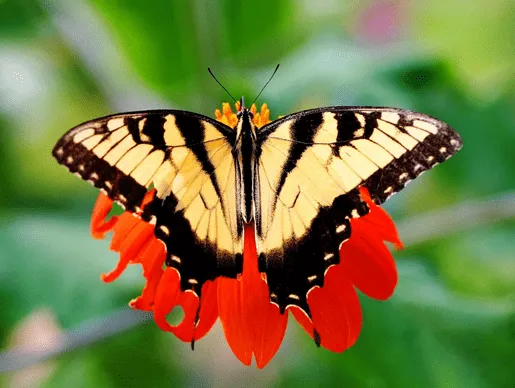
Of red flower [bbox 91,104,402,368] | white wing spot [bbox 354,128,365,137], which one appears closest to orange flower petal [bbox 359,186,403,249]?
red flower [bbox 91,104,402,368]

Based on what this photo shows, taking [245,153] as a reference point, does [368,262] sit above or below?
below

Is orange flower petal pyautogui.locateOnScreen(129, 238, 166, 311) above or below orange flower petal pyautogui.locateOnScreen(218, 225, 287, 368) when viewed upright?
above

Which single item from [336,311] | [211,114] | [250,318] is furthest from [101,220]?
[211,114]

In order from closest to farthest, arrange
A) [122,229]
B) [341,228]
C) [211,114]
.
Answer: [341,228] < [122,229] < [211,114]

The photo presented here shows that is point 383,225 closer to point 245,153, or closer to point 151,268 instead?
point 245,153

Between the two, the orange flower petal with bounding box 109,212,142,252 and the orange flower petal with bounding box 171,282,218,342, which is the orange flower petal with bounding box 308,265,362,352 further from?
the orange flower petal with bounding box 109,212,142,252

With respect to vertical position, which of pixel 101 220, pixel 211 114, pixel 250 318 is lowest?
pixel 250 318
